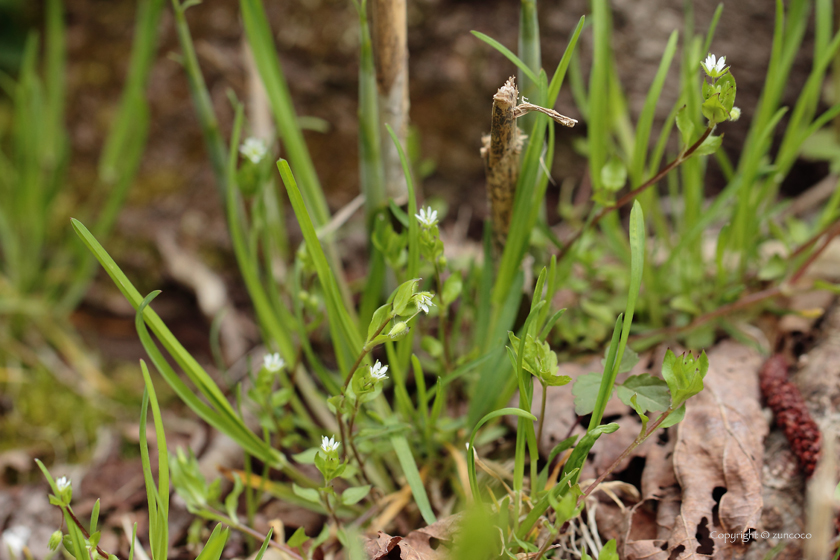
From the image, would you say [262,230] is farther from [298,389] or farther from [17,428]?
[17,428]

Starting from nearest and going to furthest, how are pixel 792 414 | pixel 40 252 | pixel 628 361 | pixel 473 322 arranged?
pixel 628 361
pixel 792 414
pixel 473 322
pixel 40 252

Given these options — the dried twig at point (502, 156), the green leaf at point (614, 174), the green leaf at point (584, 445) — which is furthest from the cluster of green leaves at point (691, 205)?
the green leaf at point (584, 445)

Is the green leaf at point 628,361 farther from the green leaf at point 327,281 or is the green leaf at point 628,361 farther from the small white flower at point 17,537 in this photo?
the small white flower at point 17,537

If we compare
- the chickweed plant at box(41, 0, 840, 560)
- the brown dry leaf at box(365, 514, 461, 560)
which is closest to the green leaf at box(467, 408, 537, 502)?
the chickweed plant at box(41, 0, 840, 560)

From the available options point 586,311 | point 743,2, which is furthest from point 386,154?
point 743,2

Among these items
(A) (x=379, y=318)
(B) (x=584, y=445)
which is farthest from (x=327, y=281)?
(B) (x=584, y=445)

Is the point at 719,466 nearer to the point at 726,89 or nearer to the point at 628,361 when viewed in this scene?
the point at 628,361

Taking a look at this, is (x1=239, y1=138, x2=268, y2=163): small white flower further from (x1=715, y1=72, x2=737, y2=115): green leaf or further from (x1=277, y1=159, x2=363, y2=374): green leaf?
(x1=715, y1=72, x2=737, y2=115): green leaf
